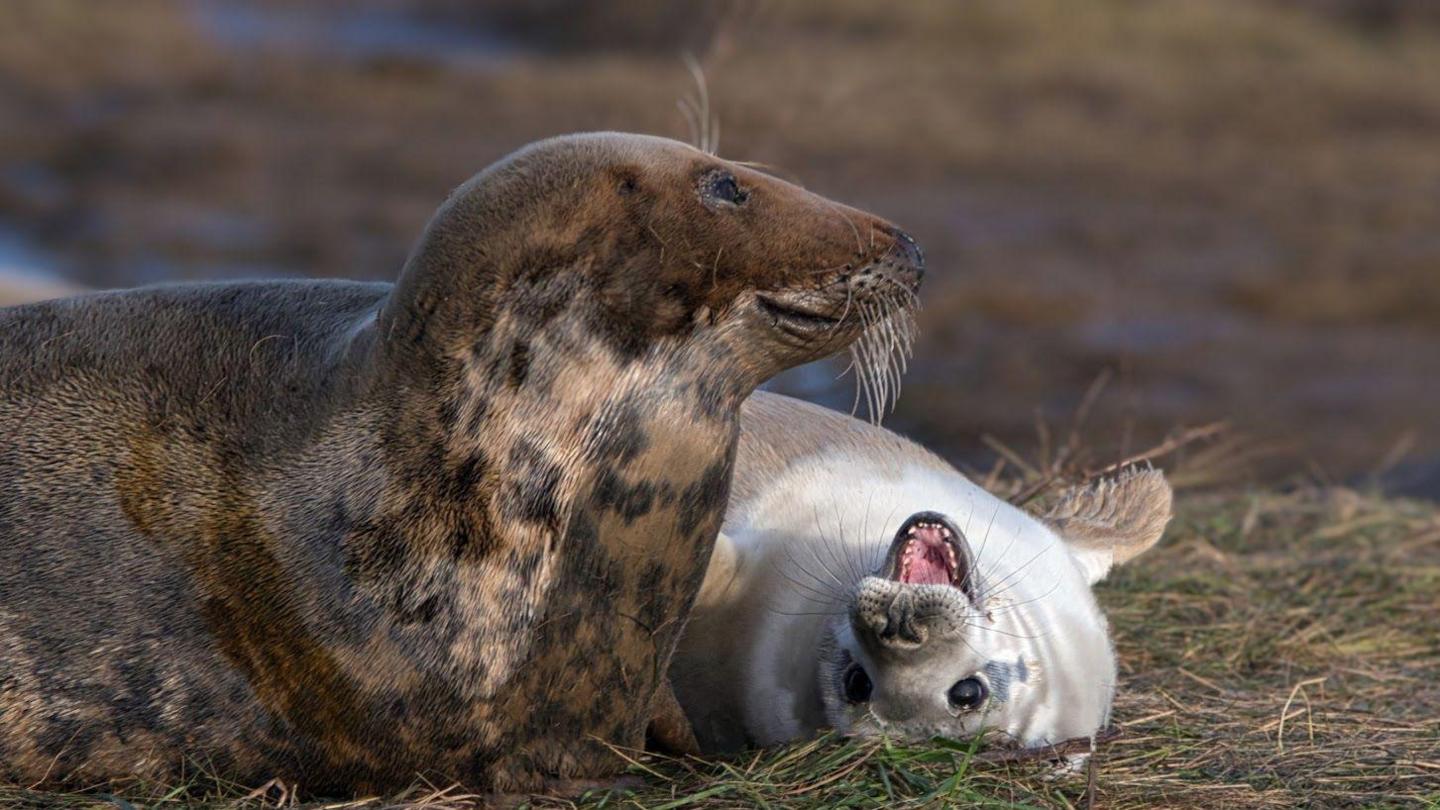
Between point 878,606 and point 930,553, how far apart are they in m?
0.26

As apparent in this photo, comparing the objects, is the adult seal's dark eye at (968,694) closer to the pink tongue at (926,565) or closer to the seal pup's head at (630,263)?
the pink tongue at (926,565)

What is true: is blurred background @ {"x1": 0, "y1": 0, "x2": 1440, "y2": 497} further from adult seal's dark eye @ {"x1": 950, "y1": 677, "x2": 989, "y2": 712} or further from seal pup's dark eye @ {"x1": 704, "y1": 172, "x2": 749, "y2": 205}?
seal pup's dark eye @ {"x1": 704, "y1": 172, "x2": 749, "y2": 205}

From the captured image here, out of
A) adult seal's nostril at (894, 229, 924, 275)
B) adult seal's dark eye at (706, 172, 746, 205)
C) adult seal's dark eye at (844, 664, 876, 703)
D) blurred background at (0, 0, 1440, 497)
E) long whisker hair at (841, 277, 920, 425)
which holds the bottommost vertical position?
blurred background at (0, 0, 1440, 497)

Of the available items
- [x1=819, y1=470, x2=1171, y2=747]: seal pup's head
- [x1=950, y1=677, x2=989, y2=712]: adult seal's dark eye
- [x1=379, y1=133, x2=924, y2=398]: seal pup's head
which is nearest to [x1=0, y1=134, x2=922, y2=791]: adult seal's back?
[x1=379, y1=133, x2=924, y2=398]: seal pup's head

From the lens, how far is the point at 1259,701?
468 centimetres

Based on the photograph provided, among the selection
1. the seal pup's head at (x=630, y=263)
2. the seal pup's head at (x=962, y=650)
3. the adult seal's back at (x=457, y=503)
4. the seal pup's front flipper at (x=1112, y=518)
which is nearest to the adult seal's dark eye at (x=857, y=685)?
the seal pup's head at (x=962, y=650)

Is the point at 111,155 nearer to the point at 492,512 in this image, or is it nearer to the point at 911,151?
the point at 911,151

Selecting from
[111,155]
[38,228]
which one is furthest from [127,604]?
[111,155]

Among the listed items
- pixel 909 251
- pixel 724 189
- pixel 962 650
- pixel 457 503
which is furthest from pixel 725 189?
pixel 962 650

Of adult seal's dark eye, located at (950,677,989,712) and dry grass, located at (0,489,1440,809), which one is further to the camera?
adult seal's dark eye, located at (950,677,989,712)

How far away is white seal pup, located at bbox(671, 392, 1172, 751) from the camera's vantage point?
12.6 feet

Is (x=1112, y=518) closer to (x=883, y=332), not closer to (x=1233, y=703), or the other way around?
(x=1233, y=703)

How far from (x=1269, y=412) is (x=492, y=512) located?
9.15 m

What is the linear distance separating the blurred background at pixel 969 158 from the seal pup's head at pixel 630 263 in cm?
504
